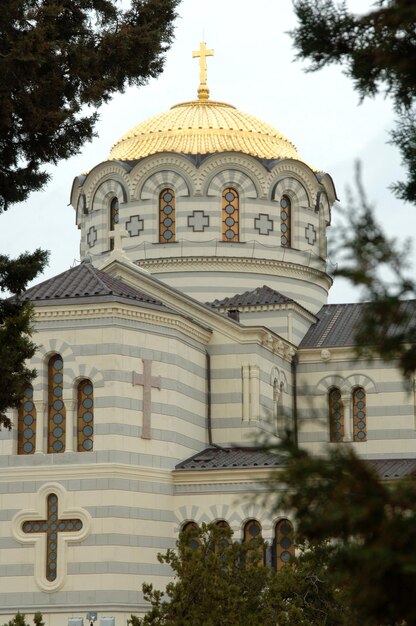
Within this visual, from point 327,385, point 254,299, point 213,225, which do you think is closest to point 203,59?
point 213,225

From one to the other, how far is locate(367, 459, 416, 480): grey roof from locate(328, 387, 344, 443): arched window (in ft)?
4.52

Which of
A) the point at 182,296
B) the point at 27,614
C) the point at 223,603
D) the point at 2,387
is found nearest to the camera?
the point at 2,387

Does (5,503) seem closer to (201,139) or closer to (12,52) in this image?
(201,139)

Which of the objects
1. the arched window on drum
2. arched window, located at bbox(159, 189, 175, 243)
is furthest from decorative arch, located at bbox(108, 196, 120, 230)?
arched window, located at bbox(159, 189, 175, 243)

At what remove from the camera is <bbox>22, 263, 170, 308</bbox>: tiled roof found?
35.0 meters

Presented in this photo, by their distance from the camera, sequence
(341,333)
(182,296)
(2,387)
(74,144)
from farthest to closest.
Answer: (341,333)
(182,296)
(74,144)
(2,387)

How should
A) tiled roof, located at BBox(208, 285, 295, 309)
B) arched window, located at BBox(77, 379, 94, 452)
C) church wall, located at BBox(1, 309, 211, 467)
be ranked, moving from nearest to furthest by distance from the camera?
church wall, located at BBox(1, 309, 211, 467)
arched window, located at BBox(77, 379, 94, 452)
tiled roof, located at BBox(208, 285, 295, 309)

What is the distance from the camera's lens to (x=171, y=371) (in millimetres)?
35250

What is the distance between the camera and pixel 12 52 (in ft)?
62.1

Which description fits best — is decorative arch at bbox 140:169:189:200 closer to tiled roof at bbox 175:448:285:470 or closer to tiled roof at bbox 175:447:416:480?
tiled roof at bbox 175:447:416:480

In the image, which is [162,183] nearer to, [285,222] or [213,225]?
[213,225]

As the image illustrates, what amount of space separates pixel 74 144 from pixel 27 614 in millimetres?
16094

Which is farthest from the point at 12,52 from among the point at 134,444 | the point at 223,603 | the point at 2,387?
the point at 134,444

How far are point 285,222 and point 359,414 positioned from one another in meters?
6.49
